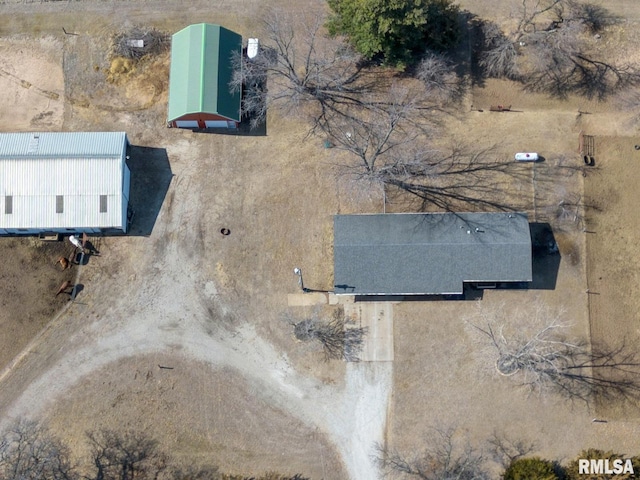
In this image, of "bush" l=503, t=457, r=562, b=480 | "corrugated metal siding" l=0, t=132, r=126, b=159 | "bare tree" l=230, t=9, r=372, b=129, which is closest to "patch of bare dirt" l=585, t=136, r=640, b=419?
"bush" l=503, t=457, r=562, b=480

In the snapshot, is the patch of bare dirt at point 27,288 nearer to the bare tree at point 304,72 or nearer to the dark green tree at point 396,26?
the bare tree at point 304,72

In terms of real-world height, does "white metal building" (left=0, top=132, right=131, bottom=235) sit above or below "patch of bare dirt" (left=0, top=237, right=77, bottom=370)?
above

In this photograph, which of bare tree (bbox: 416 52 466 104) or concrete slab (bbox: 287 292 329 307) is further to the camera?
bare tree (bbox: 416 52 466 104)

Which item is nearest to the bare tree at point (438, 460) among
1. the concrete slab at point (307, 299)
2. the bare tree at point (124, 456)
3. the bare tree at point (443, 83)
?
the concrete slab at point (307, 299)

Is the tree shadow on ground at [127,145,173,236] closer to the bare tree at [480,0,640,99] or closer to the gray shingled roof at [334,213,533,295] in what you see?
the gray shingled roof at [334,213,533,295]

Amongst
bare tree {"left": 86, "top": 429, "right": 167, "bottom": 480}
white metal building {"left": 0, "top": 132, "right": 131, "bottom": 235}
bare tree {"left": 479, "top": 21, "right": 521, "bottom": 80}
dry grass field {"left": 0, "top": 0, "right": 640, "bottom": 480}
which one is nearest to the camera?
bare tree {"left": 86, "top": 429, "right": 167, "bottom": 480}

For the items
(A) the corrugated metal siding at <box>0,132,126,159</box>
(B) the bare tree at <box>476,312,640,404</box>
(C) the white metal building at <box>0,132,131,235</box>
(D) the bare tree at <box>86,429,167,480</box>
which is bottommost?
(D) the bare tree at <box>86,429,167,480</box>

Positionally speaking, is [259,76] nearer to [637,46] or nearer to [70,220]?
[70,220]
